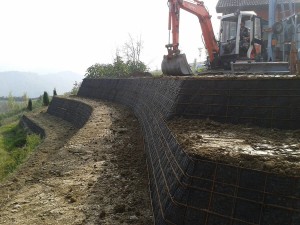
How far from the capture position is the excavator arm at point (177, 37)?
13.7 m

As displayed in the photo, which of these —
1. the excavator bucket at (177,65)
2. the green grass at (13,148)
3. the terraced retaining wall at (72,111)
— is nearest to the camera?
the green grass at (13,148)

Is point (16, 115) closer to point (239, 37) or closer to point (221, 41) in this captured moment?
point (221, 41)

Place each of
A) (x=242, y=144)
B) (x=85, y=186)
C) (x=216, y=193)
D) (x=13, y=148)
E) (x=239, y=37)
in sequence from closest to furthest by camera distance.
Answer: (x=216, y=193) < (x=242, y=144) < (x=85, y=186) < (x=239, y=37) < (x=13, y=148)

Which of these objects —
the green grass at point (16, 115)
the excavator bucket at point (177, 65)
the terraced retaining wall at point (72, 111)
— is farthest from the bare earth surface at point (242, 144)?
the green grass at point (16, 115)

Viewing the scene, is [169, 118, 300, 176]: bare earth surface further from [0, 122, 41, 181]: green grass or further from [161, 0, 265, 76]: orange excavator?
[161, 0, 265, 76]: orange excavator

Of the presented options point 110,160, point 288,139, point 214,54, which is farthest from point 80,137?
point 214,54

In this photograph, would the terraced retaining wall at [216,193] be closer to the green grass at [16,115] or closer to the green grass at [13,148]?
the green grass at [13,148]

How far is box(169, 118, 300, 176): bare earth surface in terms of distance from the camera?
3.95 m

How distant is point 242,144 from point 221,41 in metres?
A: 10.9

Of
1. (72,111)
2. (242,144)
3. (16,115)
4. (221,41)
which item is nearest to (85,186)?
(242,144)

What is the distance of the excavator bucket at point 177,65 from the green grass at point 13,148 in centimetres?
664

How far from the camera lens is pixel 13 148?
16906mm

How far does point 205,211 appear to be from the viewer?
3812mm

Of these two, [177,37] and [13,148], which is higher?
[177,37]
